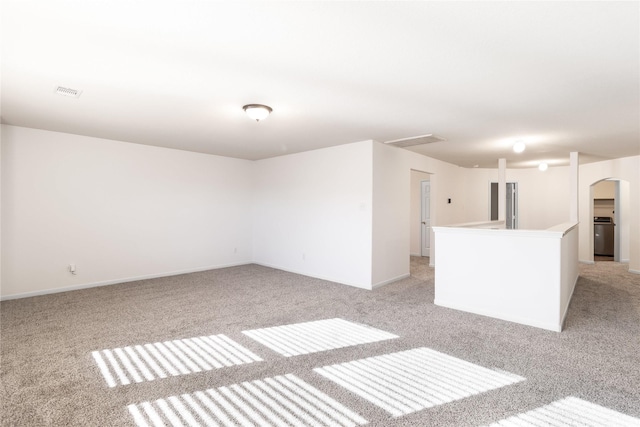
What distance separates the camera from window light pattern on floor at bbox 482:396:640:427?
76.5 inches

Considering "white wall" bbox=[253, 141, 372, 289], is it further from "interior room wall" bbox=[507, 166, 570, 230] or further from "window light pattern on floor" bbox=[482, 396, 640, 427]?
"interior room wall" bbox=[507, 166, 570, 230]

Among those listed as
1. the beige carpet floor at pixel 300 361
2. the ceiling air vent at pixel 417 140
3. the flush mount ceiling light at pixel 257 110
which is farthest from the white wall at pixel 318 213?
the flush mount ceiling light at pixel 257 110

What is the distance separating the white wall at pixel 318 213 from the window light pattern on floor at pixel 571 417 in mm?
3169

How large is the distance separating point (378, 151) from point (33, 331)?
4.83 m

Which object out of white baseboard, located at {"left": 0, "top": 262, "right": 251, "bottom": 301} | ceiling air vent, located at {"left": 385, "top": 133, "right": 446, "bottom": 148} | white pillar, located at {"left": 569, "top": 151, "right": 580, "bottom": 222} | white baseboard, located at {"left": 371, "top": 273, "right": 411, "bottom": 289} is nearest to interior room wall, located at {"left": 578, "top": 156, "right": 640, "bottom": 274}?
white pillar, located at {"left": 569, "top": 151, "right": 580, "bottom": 222}

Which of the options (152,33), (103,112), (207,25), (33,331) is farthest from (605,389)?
Answer: (103,112)

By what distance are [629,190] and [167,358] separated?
9.34 m

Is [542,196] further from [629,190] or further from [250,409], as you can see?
[250,409]

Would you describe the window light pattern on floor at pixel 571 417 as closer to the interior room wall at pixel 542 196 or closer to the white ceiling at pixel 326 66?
the white ceiling at pixel 326 66

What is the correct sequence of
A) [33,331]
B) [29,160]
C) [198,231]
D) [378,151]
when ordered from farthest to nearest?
[198,231]
[378,151]
[29,160]
[33,331]

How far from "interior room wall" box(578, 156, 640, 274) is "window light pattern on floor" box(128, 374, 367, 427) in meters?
7.52

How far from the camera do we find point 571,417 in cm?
201

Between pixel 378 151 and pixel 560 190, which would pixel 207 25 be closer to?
pixel 378 151

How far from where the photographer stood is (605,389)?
7.58 feet
